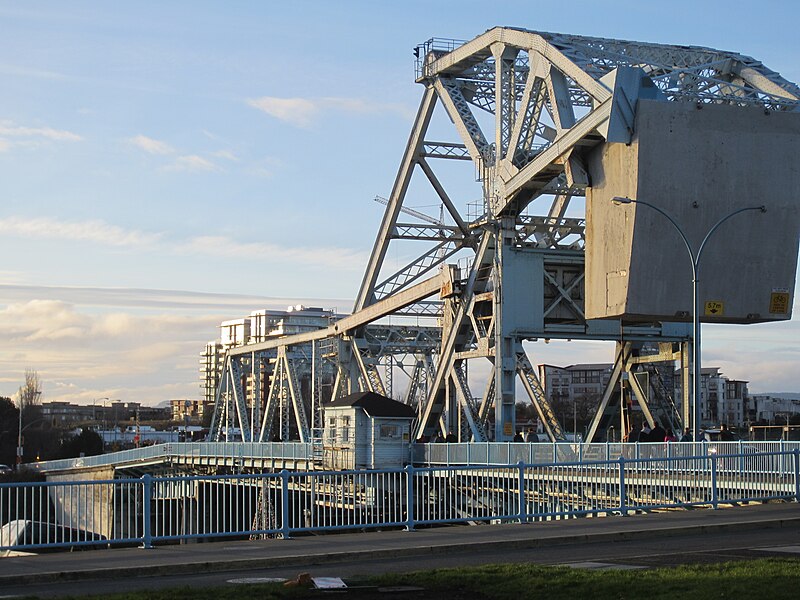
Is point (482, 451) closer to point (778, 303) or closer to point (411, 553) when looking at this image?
point (778, 303)

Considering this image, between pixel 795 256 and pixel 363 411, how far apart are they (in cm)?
2170

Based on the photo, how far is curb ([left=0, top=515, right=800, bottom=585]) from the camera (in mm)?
17484

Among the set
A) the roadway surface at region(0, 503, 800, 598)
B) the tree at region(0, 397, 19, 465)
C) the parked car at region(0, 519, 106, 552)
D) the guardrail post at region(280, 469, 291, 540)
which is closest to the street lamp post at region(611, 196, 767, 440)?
the roadway surface at region(0, 503, 800, 598)

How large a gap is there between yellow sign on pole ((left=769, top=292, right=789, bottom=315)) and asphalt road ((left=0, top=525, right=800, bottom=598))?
66.4 feet

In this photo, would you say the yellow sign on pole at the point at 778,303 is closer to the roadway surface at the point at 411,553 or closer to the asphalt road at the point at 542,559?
the roadway surface at the point at 411,553

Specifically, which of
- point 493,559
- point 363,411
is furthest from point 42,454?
point 493,559

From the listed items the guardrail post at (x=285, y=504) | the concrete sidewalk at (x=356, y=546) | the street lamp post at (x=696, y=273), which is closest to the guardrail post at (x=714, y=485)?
the concrete sidewalk at (x=356, y=546)

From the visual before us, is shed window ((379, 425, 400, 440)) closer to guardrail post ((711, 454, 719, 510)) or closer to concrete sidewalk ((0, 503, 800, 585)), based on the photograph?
guardrail post ((711, 454, 719, 510))

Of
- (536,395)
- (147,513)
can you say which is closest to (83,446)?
(536,395)

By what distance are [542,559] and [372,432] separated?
1423 inches

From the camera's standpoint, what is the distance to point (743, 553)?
711 inches

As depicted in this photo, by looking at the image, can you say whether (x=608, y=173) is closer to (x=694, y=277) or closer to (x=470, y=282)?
(x=694, y=277)

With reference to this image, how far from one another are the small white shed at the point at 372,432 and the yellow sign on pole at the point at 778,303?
18795mm

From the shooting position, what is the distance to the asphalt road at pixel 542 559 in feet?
54.7
